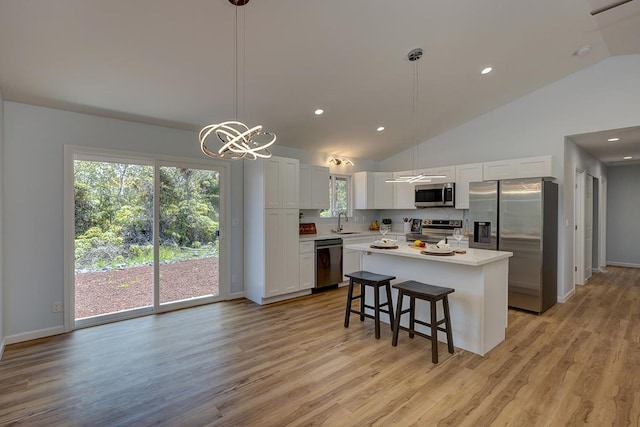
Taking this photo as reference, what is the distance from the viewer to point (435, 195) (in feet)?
18.7

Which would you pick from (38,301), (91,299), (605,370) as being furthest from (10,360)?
(605,370)

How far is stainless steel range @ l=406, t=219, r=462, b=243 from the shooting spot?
5.75 meters

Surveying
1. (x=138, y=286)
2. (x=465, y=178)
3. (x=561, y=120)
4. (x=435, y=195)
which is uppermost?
(x=561, y=120)

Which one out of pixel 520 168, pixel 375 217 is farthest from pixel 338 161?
pixel 520 168

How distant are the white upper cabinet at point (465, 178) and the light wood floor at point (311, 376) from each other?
2.15 meters

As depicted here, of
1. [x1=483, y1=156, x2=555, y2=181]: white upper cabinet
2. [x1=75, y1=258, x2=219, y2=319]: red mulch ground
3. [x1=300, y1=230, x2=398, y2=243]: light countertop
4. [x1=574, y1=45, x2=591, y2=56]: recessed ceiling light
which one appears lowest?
[x1=75, y1=258, x2=219, y2=319]: red mulch ground

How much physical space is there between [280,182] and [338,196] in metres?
1.93

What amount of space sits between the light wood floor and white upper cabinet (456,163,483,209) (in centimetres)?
215

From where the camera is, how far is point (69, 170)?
11.7 feet

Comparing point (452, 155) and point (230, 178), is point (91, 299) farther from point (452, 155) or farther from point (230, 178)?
point (452, 155)

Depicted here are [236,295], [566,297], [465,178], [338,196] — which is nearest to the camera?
[566,297]

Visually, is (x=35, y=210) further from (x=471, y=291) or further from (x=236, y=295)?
(x=471, y=291)

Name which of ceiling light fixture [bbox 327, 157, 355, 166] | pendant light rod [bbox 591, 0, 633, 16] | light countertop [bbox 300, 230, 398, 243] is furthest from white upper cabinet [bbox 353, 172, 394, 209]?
pendant light rod [bbox 591, 0, 633, 16]

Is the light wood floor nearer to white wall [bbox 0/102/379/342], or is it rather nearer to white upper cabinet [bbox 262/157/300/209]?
white wall [bbox 0/102/379/342]
